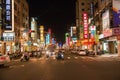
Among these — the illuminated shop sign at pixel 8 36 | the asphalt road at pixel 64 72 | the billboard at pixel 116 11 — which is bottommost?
the asphalt road at pixel 64 72

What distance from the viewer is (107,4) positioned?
7538 cm

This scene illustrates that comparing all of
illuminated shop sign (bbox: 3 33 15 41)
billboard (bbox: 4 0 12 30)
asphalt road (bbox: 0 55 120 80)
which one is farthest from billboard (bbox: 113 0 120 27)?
asphalt road (bbox: 0 55 120 80)

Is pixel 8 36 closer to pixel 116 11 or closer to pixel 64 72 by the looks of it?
pixel 116 11

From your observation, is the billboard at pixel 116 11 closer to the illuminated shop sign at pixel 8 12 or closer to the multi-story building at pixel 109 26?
the multi-story building at pixel 109 26

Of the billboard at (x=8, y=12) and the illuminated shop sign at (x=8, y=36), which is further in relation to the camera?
the illuminated shop sign at (x=8, y=36)

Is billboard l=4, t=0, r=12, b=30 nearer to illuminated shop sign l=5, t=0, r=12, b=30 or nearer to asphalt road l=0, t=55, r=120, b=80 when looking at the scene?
illuminated shop sign l=5, t=0, r=12, b=30

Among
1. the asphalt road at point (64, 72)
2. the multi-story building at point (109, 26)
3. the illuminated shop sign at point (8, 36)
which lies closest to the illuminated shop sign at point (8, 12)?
the illuminated shop sign at point (8, 36)

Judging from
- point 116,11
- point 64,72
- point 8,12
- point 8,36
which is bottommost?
point 64,72

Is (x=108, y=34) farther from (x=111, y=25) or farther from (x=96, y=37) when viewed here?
(x=96, y=37)

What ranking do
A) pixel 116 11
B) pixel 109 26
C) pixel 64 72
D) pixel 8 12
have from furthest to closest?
pixel 8 12
pixel 109 26
pixel 116 11
pixel 64 72

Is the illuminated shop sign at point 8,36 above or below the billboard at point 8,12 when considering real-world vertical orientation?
below

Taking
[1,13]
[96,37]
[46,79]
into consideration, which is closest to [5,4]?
[1,13]

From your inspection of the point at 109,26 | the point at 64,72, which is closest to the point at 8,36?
the point at 109,26

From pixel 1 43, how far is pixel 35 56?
18944mm
